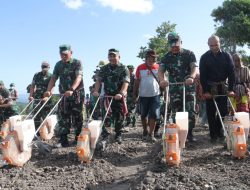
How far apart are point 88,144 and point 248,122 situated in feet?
8.88

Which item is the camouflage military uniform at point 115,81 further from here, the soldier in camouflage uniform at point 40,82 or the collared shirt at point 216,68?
the soldier in camouflage uniform at point 40,82

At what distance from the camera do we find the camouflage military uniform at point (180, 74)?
7323 mm

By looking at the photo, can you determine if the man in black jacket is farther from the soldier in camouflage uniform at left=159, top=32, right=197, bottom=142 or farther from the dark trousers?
the soldier in camouflage uniform at left=159, top=32, right=197, bottom=142

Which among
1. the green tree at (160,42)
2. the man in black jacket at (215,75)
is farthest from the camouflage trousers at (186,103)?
the green tree at (160,42)

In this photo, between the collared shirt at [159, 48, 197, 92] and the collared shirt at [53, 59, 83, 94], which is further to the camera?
the collared shirt at [53, 59, 83, 94]

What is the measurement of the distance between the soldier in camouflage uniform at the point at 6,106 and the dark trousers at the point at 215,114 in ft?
20.7

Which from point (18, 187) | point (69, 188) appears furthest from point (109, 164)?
point (18, 187)

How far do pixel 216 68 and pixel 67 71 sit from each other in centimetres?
313

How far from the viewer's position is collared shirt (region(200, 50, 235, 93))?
7.20 meters

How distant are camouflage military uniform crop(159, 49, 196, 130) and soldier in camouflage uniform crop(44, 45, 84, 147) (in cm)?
192

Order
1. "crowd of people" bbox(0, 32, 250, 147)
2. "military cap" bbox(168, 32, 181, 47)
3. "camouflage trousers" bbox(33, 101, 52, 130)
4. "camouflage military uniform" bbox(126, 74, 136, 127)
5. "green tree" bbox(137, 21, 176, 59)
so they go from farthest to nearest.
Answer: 1. "green tree" bbox(137, 21, 176, 59)
2. "camouflage military uniform" bbox(126, 74, 136, 127)
3. "camouflage trousers" bbox(33, 101, 52, 130)
4. "crowd of people" bbox(0, 32, 250, 147)
5. "military cap" bbox(168, 32, 181, 47)

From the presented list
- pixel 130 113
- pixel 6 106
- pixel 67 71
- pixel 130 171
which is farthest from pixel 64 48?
pixel 130 113

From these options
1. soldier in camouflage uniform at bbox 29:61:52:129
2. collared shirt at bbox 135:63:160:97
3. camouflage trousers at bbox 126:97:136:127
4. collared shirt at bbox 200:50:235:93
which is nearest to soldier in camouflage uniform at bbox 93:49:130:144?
collared shirt at bbox 135:63:160:97

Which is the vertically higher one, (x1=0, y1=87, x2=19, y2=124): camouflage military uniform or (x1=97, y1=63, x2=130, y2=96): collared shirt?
(x1=97, y1=63, x2=130, y2=96): collared shirt
